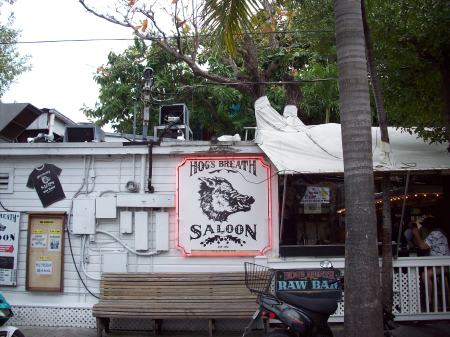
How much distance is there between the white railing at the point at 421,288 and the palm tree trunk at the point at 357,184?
3.64 m

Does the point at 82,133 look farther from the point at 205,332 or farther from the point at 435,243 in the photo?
the point at 435,243

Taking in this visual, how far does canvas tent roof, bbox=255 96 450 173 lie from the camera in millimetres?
7777

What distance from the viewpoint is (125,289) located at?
26.9ft

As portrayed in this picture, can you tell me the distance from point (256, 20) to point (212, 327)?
4772 millimetres

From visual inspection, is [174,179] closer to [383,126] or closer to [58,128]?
[383,126]

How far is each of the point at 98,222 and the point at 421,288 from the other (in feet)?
18.0

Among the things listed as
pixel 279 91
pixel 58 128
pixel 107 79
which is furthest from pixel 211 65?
pixel 58 128

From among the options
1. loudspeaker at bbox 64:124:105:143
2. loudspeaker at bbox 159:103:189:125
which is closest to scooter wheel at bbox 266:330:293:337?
loudspeaker at bbox 159:103:189:125

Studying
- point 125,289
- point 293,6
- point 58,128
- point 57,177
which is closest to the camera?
point 125,289

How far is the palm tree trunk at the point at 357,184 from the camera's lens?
15.9ft

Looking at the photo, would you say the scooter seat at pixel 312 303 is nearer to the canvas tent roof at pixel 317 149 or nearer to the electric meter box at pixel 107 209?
the canvas tent roof at pixel 317 149

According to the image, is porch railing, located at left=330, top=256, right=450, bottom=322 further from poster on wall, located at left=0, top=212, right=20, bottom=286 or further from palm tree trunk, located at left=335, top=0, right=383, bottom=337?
poster on wall, located at left=0, top=212, right=20, bottom=286

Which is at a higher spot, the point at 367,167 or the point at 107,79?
the point at 107,79

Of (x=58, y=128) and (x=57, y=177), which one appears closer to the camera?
(x=57, y=177)
